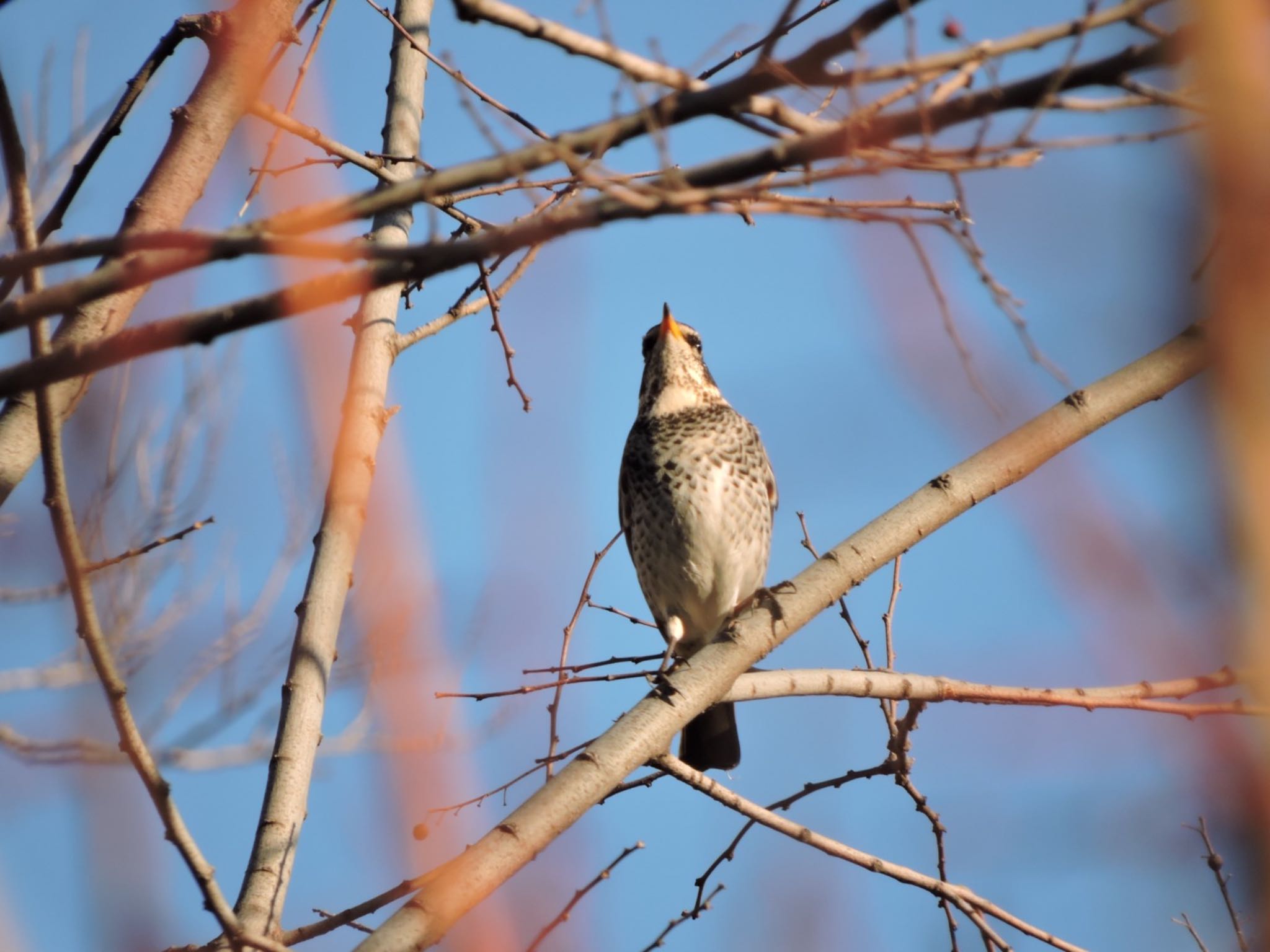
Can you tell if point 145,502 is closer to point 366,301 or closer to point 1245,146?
point 366,301

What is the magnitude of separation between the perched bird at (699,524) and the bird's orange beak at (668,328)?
1.27 ft

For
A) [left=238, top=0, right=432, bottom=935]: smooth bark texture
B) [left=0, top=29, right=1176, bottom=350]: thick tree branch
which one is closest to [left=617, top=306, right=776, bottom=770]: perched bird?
[left=238, top=0, right=432, bottom=935]: smooth bark texture

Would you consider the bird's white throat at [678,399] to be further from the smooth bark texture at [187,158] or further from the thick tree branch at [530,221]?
the thick tree branch at [530,221]

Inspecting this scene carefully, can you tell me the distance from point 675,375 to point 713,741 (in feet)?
5.80

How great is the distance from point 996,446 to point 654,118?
1788 mm

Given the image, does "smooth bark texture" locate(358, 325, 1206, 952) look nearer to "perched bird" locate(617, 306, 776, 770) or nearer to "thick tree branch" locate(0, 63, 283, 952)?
"thick tree branch" locate(0, 63, 283, 952)

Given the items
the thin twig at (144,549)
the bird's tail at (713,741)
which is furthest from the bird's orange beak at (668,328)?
the thin twig at (144,549)

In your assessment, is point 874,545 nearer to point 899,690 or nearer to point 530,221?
point 899,690

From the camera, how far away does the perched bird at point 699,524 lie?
5195 mm

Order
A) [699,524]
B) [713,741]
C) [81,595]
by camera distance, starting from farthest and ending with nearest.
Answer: [699,524]
[713,741]
[81,595]

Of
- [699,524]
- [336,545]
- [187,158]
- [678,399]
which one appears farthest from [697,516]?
[187,158]

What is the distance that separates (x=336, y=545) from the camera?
324cm

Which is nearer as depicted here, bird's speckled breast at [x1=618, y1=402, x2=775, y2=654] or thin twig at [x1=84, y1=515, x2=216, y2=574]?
thin twig at [x1=84, y1=515, x2=216, y2=574]

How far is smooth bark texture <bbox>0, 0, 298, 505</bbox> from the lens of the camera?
2584 mm
